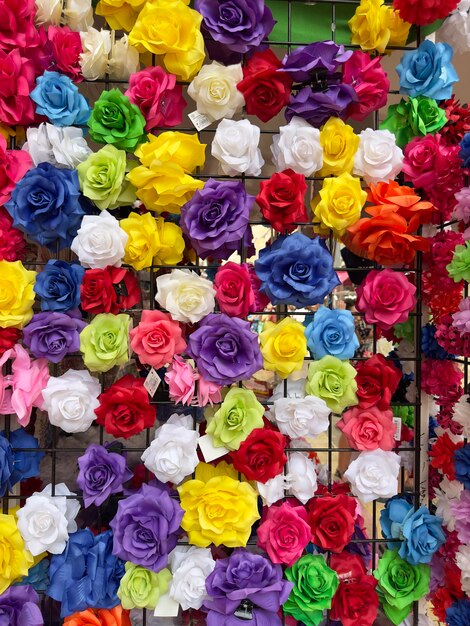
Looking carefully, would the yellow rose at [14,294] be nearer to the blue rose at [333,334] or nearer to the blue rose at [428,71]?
the blue rose at [333,334]

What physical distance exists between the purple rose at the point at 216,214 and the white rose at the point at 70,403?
507 mm

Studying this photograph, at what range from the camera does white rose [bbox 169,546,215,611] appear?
1359 mm

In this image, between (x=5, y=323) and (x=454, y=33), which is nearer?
(x=5, y=323)

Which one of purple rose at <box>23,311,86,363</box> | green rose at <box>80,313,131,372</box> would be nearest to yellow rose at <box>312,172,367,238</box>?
green rose at <box>80,313,131,372</box>

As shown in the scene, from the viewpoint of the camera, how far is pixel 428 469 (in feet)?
5.24

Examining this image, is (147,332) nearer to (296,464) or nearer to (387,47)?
(296,464)

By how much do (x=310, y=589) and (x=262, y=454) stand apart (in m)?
0.41

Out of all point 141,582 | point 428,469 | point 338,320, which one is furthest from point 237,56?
point 141,582

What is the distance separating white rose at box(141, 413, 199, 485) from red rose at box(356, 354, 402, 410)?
49 cm

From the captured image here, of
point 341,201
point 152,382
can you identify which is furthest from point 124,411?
point 341,201

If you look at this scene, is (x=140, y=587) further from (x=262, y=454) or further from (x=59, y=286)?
(x=59, y=286)

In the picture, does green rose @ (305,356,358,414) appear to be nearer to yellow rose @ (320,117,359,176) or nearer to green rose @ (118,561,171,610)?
yellow rose @ (320,117,359,176)

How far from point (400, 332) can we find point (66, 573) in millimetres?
1202

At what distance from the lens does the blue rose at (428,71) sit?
4.71 feet
